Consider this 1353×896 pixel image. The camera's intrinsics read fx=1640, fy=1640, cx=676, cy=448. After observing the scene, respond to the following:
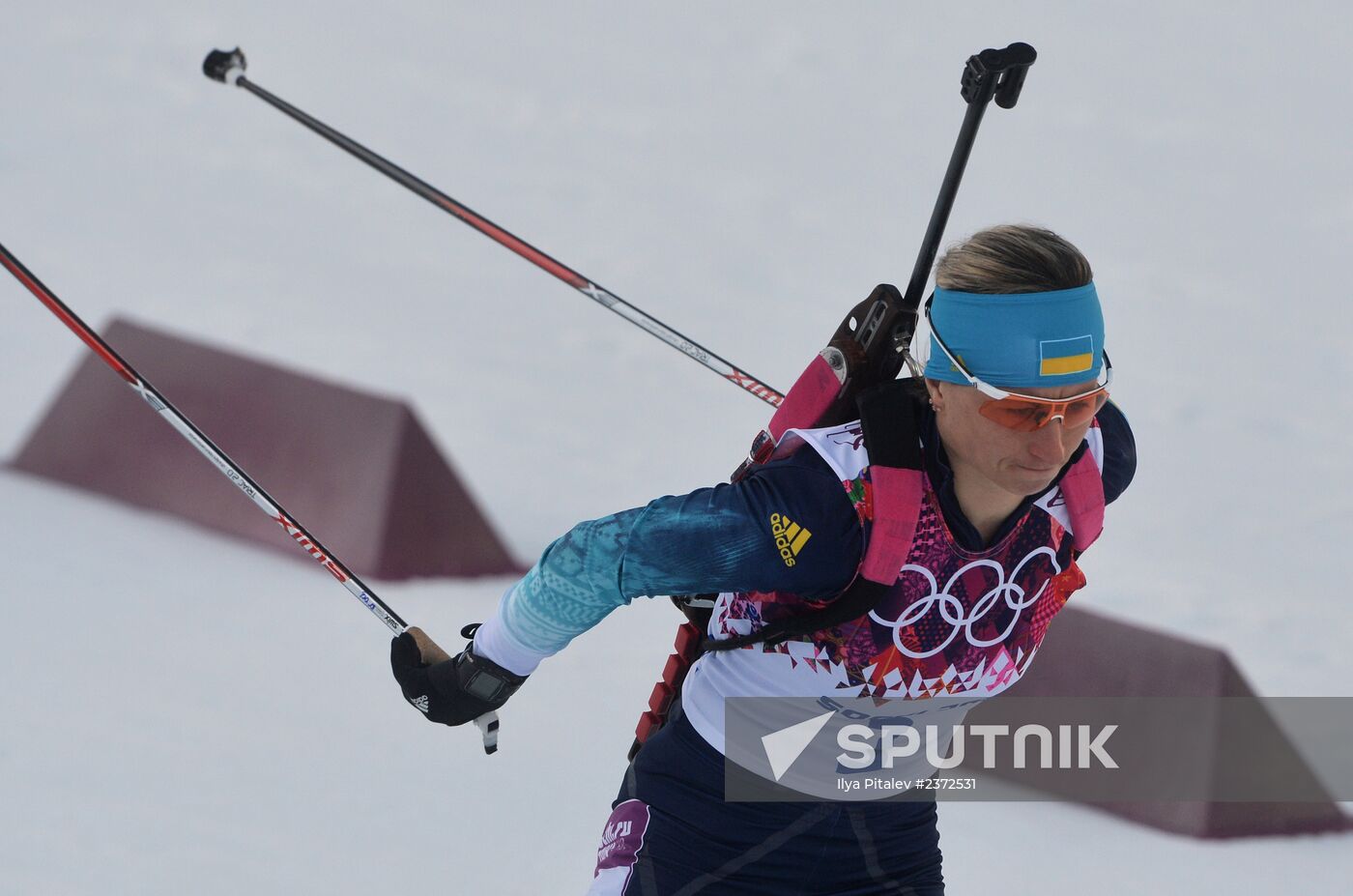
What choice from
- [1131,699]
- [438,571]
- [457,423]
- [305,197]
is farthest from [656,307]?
[1131,699]

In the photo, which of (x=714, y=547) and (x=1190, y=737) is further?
(x=1190, y=737)

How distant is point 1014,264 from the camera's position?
5.17 feet

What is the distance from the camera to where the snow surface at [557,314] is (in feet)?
9.92

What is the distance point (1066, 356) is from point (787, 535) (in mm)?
319

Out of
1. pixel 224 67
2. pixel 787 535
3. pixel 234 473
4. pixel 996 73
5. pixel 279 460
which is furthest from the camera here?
pixel 279 460

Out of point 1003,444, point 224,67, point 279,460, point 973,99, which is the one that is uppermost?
point 224,67

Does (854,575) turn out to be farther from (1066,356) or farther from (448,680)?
(448,680)

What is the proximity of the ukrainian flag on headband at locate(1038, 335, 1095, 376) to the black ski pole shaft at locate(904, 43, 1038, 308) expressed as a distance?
0.25 m

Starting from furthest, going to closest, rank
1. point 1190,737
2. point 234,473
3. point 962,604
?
point 1190,737
point 234,473
point 962,604

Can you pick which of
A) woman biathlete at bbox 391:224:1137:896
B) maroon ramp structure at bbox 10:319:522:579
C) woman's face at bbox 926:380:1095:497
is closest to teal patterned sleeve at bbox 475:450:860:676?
woman biathlete at bbox 391:224:1137:896

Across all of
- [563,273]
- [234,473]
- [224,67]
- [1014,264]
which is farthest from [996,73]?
[224,67]

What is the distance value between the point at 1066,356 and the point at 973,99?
366mm

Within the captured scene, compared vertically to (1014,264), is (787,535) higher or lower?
lower

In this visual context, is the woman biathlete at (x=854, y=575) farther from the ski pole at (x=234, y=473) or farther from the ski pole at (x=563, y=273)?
the ski pole at (x=563, y=273)
